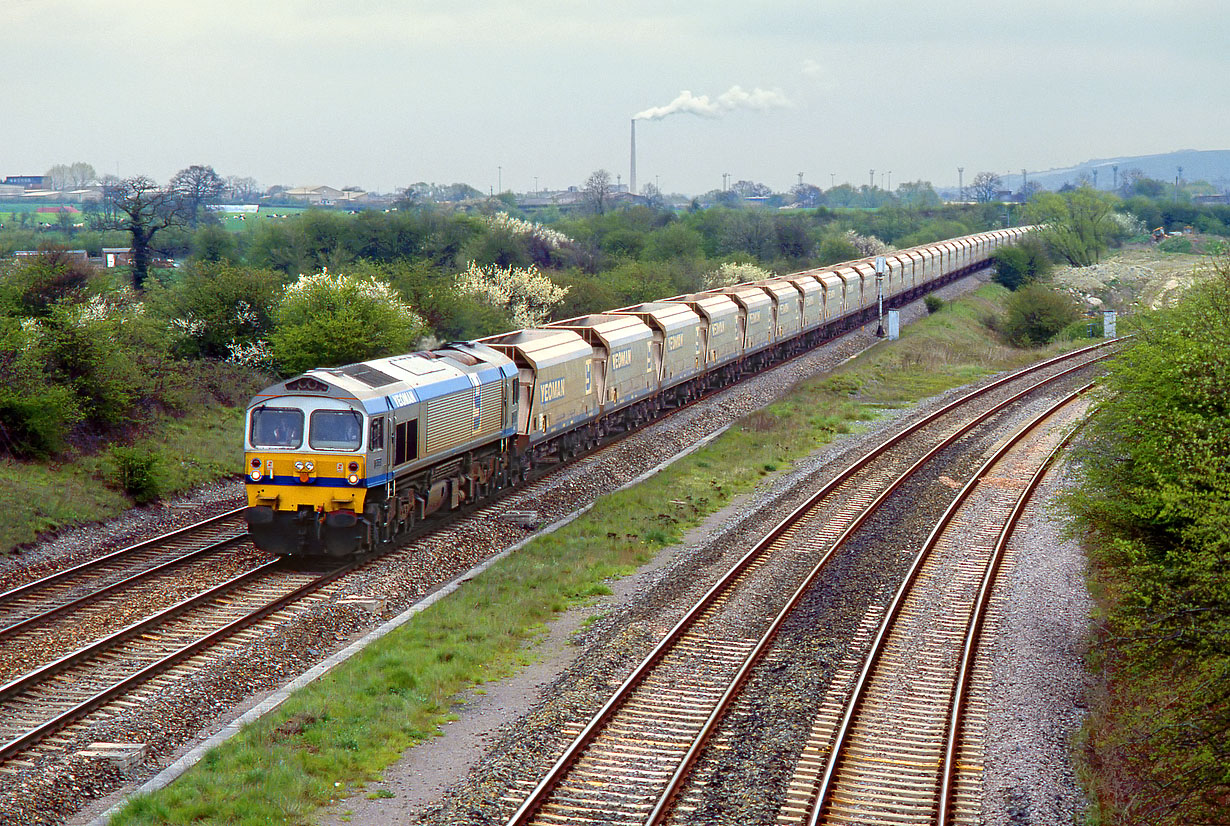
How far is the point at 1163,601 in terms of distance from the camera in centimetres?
1328

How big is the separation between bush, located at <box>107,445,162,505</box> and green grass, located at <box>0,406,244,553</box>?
222 mm

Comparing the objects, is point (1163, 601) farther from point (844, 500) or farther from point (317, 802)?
point (844, 500)

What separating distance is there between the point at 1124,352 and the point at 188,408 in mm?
26156

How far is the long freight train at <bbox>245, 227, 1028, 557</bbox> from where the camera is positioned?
20422 millimetres

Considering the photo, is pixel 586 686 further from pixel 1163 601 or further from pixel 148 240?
pixel 148 240

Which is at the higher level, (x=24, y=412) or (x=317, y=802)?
(x=24, y=412)

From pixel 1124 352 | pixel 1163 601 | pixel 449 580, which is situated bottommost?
pixel 449 580

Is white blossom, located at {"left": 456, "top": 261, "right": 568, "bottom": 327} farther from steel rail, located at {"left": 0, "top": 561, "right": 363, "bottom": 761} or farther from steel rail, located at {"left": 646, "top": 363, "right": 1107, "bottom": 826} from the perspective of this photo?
steel rail, located at {"left": 0, "top": 561, "right": 363, "bottom": 761}

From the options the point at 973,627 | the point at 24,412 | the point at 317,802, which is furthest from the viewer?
the point at 24,412

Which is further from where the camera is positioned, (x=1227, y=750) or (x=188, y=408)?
(x=188, y=408)

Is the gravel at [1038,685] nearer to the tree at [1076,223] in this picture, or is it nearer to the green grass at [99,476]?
the green grass at [99,476]

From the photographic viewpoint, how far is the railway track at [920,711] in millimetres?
11812

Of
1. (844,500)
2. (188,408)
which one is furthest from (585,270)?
(844,500)

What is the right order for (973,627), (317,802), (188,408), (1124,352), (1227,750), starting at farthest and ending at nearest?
1. (188,408)
2. (1124,352)
3. (973,627)
4. (317,802)
5. (1227,750)
